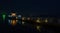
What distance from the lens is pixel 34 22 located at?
5121 millimetres

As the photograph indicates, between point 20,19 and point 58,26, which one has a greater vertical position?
point 20,19

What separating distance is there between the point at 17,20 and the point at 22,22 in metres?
0.41

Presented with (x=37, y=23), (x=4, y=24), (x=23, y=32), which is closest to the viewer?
(x=23, y=32)

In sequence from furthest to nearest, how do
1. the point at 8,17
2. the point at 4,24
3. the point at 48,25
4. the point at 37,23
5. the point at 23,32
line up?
the point at 37,23
the point at 48,25
the point at 8,17
the point at 4,24
the point at 23,32

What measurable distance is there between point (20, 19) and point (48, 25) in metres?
1.09

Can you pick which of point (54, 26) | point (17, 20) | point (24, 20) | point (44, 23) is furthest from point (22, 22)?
point (54, 26)

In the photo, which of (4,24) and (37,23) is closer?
(4,24)

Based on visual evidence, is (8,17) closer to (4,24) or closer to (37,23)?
(4,24)

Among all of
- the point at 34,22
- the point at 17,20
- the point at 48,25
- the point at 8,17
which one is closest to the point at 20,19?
the point at 17,20

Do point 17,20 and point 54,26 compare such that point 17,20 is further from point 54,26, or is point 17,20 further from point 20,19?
point 54,26

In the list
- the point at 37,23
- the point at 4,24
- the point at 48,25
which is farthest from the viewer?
the point at 37,23

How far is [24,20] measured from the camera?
4.93 meters

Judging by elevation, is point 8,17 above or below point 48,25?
above

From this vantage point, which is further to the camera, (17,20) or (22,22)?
(22,22)
